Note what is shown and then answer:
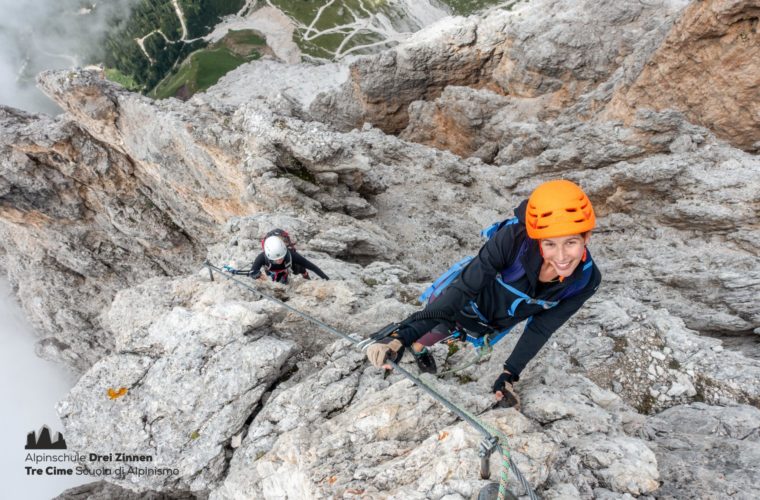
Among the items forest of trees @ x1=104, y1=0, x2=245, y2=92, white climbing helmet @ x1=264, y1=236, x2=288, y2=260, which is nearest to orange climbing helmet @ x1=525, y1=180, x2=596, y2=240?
white climbing helmet @ x1=264, y1=236, x2=288, y2=260

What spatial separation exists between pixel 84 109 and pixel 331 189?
1687 cm

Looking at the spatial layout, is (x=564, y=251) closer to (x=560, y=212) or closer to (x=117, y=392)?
(x=560, y=212)

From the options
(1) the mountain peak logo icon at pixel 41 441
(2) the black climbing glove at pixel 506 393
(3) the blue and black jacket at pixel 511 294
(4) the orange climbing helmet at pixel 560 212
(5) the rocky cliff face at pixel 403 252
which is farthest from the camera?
(1) the mountain peak logo icon at pixel 41 441

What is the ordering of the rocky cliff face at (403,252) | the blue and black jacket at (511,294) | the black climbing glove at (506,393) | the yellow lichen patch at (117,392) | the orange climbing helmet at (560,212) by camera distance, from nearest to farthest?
the orange climbing helmet at (560,212)
the blue and black jacket at (511,294)
the rocky cliff face at (403,252)
the black climbing glove at (506,393)
the yellow lichen patch at (117,392)

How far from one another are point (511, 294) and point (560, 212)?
1.47 m

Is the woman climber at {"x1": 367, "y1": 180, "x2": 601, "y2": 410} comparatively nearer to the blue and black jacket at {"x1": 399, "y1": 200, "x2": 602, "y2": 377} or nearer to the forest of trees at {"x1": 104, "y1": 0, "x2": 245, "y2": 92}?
the blue and black jacket at {"x1": 399, "y1": 200, "x2": 602, "y2": 377}

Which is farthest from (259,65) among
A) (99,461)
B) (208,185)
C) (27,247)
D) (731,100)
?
(99,461)

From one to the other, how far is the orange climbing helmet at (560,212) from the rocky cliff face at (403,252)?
2.55m

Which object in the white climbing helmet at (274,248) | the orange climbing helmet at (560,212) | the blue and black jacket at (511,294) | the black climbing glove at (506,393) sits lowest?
the black climbing glove at (506,393)

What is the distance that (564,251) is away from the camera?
4.30 m

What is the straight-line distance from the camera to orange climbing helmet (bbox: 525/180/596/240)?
164 inches

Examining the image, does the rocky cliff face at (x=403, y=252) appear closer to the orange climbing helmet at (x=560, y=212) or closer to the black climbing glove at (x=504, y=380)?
the black climbing glove at (x=504, y=380)

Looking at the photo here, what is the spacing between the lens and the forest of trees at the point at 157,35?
410ft

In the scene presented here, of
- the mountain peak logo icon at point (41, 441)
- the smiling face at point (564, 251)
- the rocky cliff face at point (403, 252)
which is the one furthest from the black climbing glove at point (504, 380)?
the mountain peak logo icon at point (41, 441)
